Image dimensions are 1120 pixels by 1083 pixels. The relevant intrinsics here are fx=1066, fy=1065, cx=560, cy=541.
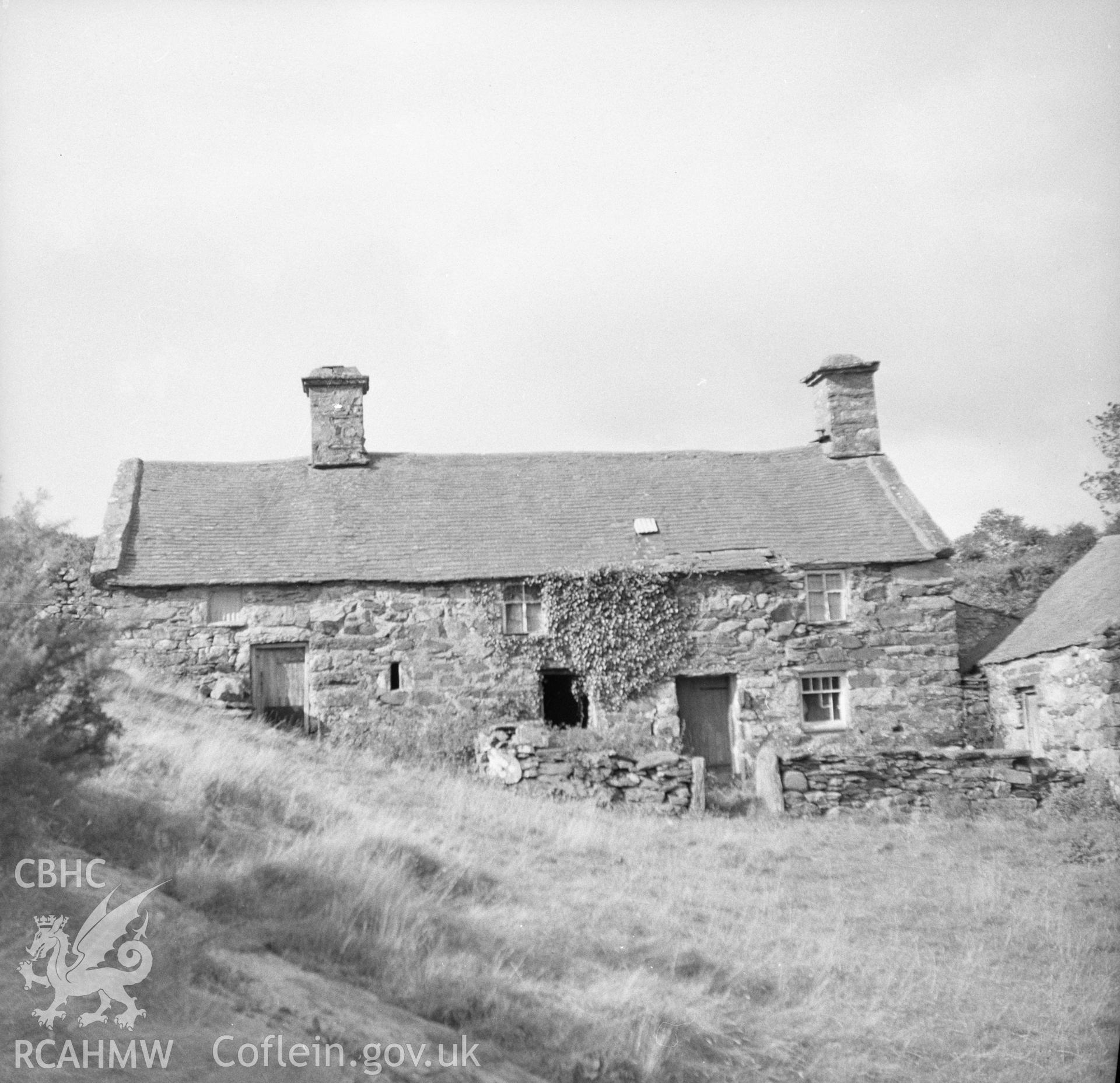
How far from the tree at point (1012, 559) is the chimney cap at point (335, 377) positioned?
16673 millimetres

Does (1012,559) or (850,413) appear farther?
(1012,559)

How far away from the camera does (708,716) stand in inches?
784

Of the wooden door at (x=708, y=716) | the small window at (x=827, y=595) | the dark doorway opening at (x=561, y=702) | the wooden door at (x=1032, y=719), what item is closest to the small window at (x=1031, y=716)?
the wooden door at (x=1032, y=719)

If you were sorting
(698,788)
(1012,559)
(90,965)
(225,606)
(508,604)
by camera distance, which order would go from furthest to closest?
(1012,559)
(508,604)
(225,606)
(698,788)
(90,965)

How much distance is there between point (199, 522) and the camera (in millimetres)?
20734

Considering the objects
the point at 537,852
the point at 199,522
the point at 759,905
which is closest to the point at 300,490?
the point at 199,522

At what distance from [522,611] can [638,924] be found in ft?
34.5

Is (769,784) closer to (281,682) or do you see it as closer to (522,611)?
(522,611)

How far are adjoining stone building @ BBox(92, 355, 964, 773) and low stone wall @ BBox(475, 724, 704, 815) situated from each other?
3199 millimetres

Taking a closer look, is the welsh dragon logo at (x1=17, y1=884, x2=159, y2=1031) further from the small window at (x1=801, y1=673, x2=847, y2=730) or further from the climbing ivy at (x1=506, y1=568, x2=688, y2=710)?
the small window at (x1=801, y1=673, x2=847, y2=730)

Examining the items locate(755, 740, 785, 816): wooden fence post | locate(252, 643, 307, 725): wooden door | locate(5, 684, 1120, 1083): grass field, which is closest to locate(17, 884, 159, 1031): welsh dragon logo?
locate(5, 684, 1120, 1083): grass field

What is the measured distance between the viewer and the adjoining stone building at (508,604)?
1911 cm

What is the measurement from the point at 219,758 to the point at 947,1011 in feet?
25.5

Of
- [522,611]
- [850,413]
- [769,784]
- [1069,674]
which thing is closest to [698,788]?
[769,784]
